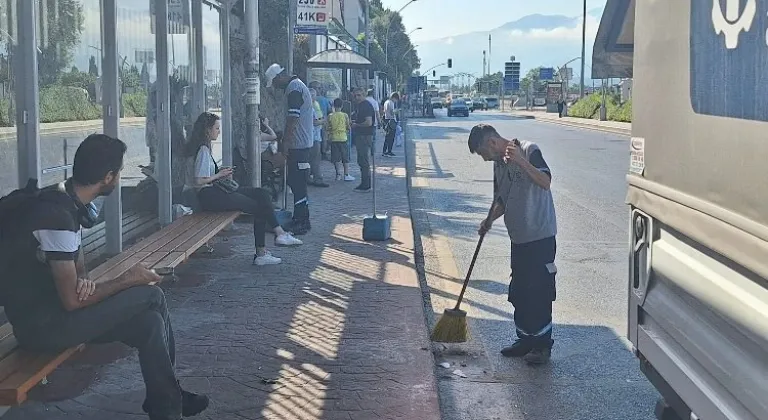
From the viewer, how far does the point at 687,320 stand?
2980mm

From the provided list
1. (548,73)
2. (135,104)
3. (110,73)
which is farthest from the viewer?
(548,73)

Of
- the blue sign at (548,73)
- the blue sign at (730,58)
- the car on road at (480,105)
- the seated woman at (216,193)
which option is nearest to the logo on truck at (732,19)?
the blue sign at (730,58)

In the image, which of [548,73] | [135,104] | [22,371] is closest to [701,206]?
[22,371]

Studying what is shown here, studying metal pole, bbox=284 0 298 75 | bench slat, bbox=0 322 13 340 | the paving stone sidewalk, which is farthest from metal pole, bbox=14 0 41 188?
metal pole, bbox=284 0 298 75

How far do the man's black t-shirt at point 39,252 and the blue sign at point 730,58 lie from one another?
275 centimetres

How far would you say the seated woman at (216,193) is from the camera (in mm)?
8352

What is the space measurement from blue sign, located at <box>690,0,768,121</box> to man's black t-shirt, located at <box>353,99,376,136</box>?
1267 cm

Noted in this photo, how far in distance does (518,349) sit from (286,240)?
3989 millimetres

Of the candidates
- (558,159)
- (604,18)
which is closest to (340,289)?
(604,18)

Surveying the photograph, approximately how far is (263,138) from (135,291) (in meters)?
7.98

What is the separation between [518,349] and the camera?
6078 mm

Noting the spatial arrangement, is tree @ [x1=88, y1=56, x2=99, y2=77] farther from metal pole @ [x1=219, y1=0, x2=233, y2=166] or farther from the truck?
the truck

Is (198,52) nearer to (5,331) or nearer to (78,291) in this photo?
(5,331)

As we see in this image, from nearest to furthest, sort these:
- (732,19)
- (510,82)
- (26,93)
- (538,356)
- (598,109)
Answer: (732,19)
(26,93)
(538,356)
(598,109)
(510,82)
